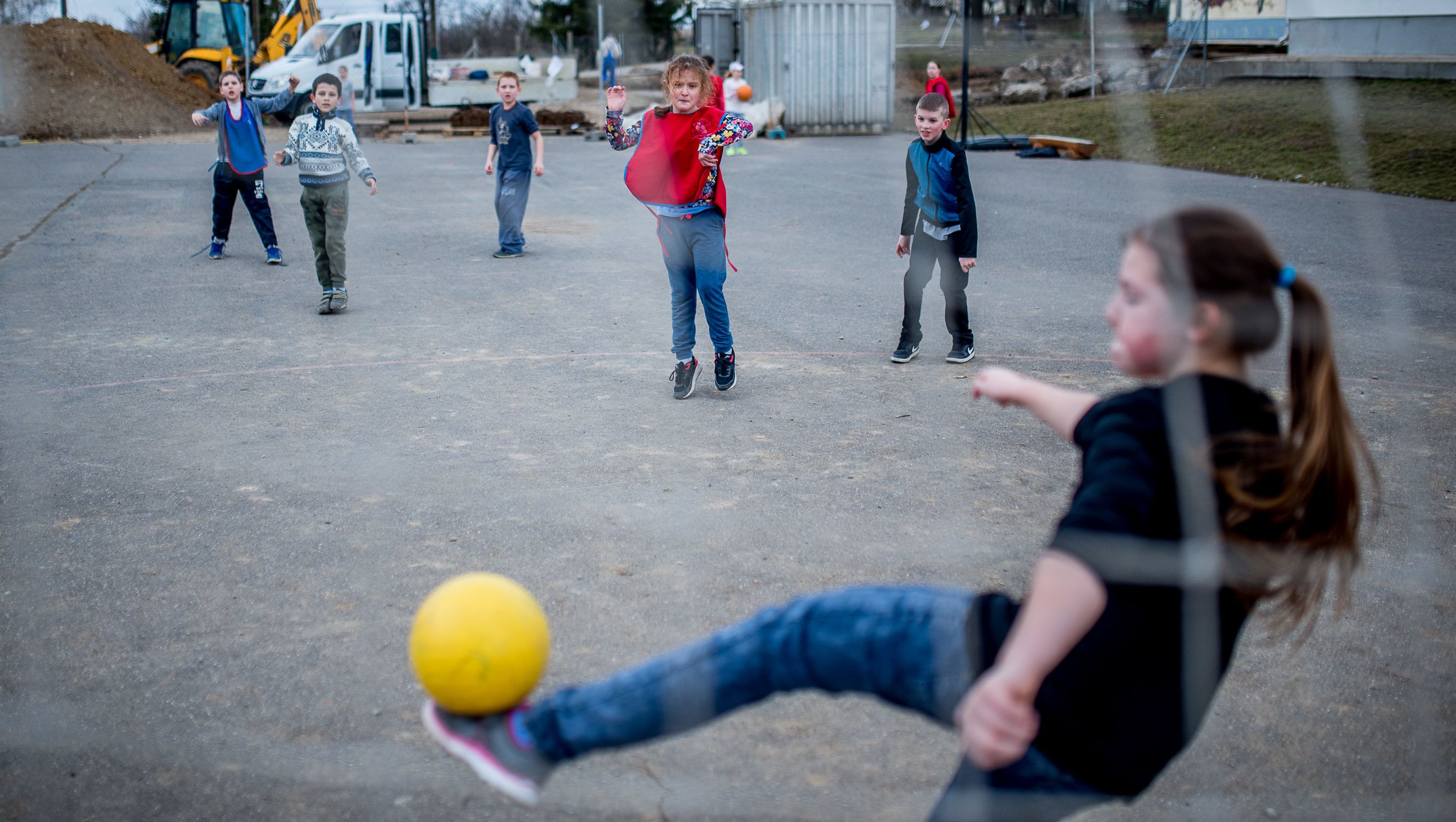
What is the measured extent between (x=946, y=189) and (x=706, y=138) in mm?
1705

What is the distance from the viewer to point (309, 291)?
31.0 ft

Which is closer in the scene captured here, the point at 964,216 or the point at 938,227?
the point at 964,216

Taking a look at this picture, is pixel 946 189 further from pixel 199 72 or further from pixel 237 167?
pixel 199 72

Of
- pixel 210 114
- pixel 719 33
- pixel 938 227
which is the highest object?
pixel 719 33

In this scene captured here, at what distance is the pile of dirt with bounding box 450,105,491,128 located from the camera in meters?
28.5

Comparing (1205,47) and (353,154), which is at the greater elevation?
(1205,47)

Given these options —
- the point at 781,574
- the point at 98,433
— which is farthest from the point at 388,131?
the point at 781,574

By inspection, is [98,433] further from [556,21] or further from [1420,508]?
[556,21]

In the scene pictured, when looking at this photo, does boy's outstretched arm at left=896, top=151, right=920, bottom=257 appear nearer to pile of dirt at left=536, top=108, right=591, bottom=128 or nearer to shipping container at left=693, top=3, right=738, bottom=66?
pile of dirt at left=536, top=108, right=591, bottom=128

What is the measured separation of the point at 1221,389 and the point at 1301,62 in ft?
81.0

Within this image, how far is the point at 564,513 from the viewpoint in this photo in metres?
4.73

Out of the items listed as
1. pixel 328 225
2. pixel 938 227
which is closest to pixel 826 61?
pixel 328 225

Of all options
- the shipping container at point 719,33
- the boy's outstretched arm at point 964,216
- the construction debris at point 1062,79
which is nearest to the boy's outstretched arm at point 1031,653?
the boy's outstretched arm at point 964,216

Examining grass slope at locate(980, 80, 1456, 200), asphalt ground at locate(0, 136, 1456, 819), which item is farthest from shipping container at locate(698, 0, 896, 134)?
asphalt ground at locate(0, 136, 1456, 819)
